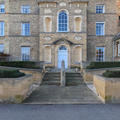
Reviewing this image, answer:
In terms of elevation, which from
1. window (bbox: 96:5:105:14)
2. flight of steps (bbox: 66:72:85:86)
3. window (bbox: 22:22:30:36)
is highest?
window (bbox: 96:5:105:14)

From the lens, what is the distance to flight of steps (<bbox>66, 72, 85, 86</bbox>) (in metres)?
10.0

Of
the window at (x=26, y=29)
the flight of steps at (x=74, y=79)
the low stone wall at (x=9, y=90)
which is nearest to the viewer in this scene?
the low stone wall at (x=9, y=90)

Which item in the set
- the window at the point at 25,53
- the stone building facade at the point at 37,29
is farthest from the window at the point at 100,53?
the window at the point at 25,53

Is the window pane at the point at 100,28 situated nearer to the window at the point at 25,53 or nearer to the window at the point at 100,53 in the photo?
the window at the point at 100,53

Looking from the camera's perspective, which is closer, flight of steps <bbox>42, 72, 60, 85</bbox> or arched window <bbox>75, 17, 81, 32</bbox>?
flight of steps <bbox>42, 72, 60, 85</bbox>

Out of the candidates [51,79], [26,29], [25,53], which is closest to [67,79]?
[51,79]

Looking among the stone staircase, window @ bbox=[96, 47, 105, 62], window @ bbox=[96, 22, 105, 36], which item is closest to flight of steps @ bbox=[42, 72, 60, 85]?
the stone staircase

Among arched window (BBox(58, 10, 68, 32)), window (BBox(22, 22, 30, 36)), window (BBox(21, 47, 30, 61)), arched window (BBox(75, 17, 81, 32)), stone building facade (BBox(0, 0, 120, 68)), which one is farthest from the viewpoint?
window (BBox(22, 22, 30, 36))

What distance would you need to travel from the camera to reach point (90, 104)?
5594 mm

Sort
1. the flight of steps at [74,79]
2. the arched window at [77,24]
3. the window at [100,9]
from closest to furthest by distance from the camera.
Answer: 1. the flight of steps at [74,79]
2. the arched window at [77,24]
3. the window at [100,9]

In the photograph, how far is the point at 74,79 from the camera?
35.1 feet

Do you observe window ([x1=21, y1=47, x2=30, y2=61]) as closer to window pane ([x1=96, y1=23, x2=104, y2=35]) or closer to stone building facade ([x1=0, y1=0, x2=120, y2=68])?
stone building facade ([x1=0, y1=0, x2=120, y2=68])

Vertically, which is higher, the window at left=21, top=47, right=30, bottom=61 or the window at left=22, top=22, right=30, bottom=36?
the window at left=22, top=22, right=30, bottom=36

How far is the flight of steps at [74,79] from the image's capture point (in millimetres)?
10039
